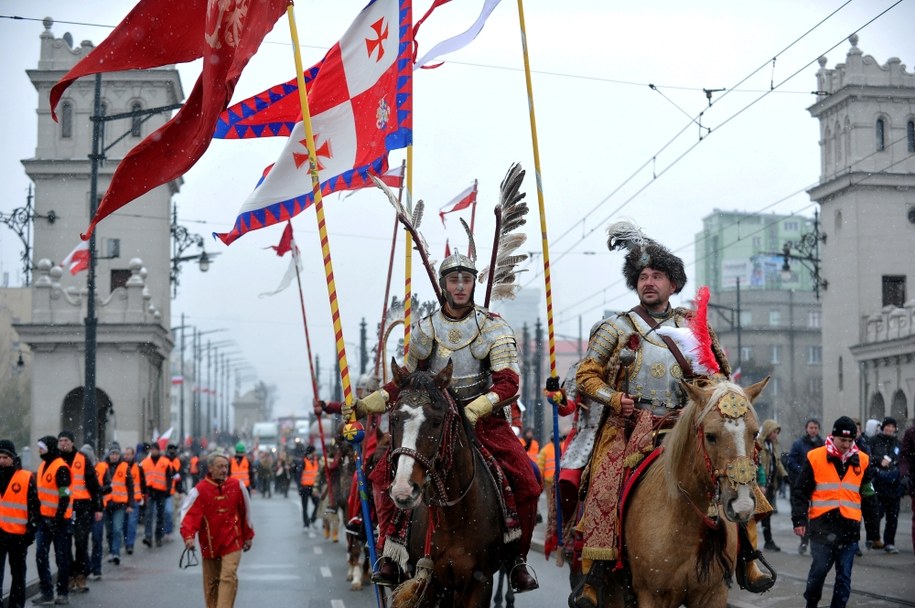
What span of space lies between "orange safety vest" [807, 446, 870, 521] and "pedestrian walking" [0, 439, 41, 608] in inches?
313

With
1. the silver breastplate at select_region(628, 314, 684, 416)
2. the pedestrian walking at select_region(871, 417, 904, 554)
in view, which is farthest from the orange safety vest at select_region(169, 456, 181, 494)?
the silver breastplate at select_region(628, 314, 684, 416)

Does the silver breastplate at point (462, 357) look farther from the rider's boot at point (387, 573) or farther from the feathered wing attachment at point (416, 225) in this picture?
the rider's boot at point (387, 573)

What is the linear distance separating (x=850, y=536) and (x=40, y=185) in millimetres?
51025

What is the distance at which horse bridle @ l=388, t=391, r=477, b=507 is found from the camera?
23.9 ft

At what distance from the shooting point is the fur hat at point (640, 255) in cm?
904

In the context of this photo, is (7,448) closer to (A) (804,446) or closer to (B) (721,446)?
(B) (721,446)

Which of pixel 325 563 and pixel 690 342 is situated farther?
pixel 325 563

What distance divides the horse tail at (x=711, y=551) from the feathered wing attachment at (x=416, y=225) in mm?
2680

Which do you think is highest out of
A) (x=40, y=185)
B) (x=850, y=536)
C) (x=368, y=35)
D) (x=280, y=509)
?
(x=40, y=185)

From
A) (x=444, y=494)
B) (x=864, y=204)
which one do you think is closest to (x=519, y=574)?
(x=444, y=494)

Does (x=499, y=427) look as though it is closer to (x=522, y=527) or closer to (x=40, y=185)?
(x=522, y=527)

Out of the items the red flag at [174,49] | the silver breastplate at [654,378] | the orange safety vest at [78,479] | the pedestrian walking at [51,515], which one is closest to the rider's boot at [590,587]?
the silver breastplate at [654,378]

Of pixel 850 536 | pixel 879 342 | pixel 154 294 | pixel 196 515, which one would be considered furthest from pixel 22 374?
pixel 850 536

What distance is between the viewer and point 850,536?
1223 cm
